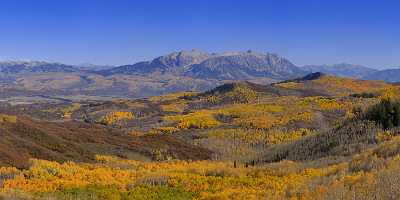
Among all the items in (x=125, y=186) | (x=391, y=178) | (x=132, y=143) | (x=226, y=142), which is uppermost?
(x=391, y=178)

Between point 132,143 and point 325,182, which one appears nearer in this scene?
point 325,182

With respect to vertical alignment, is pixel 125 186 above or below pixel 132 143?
above

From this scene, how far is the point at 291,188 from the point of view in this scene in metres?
31.6

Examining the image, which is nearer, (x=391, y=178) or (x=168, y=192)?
(x=391, y=178)

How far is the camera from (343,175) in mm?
32781

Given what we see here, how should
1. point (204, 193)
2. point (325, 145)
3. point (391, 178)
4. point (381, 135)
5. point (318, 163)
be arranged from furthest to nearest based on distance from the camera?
1. point (325, 145)
2. point (381, 135)
3. point (318, 163)
4. point (204, 193)
5. point (391, 178)

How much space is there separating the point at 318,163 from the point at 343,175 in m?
16.4

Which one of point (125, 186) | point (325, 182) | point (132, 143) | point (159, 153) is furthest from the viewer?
point (132, 143)

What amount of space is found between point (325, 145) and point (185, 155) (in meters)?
36.2

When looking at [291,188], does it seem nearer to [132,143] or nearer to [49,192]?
[49,192]

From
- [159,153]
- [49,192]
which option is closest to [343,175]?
[49,192]

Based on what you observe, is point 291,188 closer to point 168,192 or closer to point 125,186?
point 168,192

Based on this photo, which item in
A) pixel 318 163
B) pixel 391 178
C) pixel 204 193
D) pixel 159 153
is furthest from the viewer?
pixel 159 153

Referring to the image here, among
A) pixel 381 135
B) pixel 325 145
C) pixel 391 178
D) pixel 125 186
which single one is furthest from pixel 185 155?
pixel 391 178
